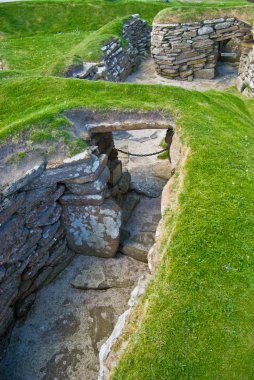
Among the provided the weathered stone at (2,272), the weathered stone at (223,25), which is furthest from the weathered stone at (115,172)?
the weathered stone at (223,25)

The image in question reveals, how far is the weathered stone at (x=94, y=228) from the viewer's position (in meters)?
7.38

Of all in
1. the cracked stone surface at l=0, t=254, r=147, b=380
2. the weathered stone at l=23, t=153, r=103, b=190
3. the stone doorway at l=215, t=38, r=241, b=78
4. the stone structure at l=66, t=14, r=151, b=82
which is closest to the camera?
the cracked stone surface at l=0, t=254, r=147, b=380

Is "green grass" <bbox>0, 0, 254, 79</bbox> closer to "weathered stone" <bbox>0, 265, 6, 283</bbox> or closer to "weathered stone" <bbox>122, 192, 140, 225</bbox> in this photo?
"weathered stone" <bbox>122, 192, 140, 225</bbox>

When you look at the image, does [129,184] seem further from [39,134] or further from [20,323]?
[20,323]

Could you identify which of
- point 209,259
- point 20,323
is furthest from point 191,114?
point 20,323

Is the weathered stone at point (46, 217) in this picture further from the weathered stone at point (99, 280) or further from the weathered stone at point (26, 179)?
the weathered stone at point (99, 280)

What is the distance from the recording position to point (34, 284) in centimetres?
736

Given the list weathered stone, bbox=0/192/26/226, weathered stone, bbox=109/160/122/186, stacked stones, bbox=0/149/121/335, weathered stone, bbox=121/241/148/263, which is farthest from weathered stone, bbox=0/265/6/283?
weathered stone, bbox=109/160/122/186

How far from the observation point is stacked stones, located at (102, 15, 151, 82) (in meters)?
14.3

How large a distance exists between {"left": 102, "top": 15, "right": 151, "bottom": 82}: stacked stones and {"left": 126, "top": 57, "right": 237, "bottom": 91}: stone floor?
43 centimetres

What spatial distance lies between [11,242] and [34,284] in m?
1.34

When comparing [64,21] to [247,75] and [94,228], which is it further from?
[94,228]

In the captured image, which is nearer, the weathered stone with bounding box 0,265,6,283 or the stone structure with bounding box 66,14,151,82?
the weathered stone with bounding box 0,265,6,283

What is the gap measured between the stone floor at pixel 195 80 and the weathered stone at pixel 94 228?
978 centimetres
